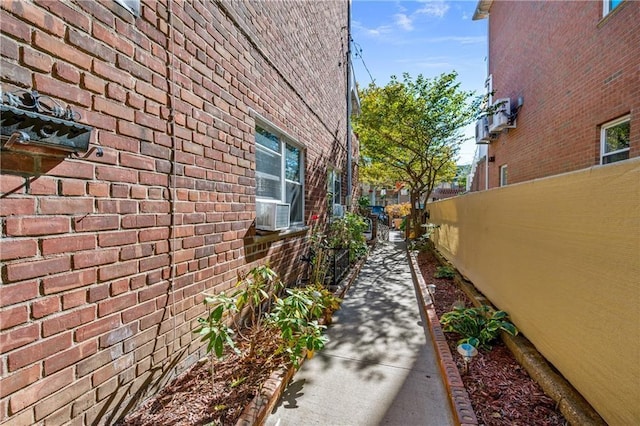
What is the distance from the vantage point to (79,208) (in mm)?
1624

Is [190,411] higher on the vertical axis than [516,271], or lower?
lower

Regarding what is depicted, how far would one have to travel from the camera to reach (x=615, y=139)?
500cm

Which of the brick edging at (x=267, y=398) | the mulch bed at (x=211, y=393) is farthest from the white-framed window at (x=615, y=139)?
the mulch bed at (x=211, y=393)

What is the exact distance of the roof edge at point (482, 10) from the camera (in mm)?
10859

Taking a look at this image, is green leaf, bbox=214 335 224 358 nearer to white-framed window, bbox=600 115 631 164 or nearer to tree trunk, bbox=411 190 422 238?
white-framed window, bbox=600 115 631 164

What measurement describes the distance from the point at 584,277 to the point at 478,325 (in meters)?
1.51

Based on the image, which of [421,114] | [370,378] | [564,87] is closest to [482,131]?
[421,114]

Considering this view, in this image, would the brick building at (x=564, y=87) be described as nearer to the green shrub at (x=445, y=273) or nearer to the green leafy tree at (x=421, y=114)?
the green leafy tree at (x=421, y=114)

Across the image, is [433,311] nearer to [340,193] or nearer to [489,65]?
[340,193]

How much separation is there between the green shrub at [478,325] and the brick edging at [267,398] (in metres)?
1.81

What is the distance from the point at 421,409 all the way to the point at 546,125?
7315mm

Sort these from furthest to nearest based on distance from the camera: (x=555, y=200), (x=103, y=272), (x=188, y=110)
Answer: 1. (x=555, y=200)
2. (x=188, y=110)
3. (x=103, y=272)

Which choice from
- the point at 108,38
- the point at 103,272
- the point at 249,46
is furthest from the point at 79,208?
the point at 249,46

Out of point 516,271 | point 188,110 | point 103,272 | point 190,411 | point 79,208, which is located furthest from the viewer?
point 516,271
